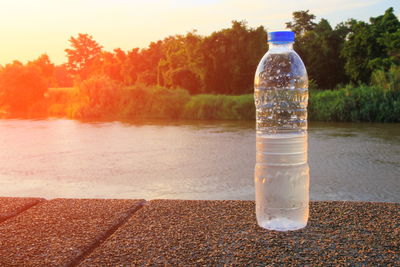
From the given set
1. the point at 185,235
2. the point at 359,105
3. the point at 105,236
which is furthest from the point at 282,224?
the point at 359,105

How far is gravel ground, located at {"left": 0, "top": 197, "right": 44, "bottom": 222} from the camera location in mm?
2916

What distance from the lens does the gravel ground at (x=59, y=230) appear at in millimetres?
2199

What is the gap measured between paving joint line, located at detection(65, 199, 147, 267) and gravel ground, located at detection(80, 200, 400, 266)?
1.6 inches

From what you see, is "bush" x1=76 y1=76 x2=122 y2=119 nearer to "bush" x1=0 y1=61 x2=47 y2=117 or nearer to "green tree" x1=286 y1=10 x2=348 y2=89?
"bush" x1=0 y1=61 x2=47 y2=117

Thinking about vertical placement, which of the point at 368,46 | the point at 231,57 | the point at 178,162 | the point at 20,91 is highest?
the point at 368,46

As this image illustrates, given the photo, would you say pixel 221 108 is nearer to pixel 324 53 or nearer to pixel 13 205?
pixel 324 53

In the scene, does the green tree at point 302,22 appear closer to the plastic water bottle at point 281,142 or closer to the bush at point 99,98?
the bush at point 99,98

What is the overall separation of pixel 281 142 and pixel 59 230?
5.17 ft

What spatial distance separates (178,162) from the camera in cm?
1055

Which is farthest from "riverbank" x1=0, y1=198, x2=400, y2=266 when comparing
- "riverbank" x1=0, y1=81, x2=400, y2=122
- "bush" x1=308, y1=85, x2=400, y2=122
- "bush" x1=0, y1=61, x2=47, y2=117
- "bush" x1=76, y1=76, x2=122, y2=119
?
"bush" x1=0, y1=61, x2=47, y2=117

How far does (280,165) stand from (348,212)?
0.56 meters

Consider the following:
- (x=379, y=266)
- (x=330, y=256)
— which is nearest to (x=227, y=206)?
(x=330, y=256)

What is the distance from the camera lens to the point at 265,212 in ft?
9.36

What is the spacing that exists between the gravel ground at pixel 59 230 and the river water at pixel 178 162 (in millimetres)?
4196
